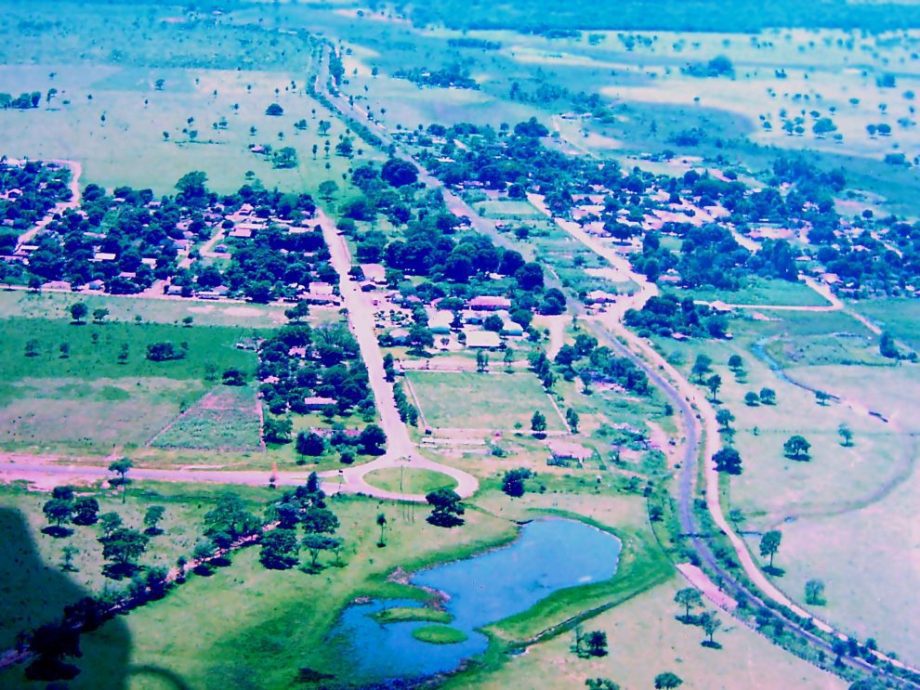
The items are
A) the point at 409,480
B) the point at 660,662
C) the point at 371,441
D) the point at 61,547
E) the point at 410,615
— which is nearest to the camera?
the point at 660,662

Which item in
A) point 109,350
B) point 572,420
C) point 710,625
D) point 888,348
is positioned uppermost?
point 888,348

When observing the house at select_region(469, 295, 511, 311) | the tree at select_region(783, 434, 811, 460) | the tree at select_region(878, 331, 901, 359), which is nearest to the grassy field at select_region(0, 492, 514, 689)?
the tree at select_region(783, 434, 811, 460)

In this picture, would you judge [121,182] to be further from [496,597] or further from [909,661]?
[909,661]

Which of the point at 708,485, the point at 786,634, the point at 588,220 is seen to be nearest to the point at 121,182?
the point at 588,220

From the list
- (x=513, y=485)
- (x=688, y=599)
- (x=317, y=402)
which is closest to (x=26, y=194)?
(x=317, y=402)

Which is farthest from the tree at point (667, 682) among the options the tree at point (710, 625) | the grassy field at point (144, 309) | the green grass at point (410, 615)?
the grassy field at point (144, 309)

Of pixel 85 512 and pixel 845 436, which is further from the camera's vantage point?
pixel 845 436

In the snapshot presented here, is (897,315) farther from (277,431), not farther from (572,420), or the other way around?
(277,431)

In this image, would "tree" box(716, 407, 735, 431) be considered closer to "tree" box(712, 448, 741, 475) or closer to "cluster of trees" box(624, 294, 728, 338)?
"tree" box(712, 448, 741, 475)
